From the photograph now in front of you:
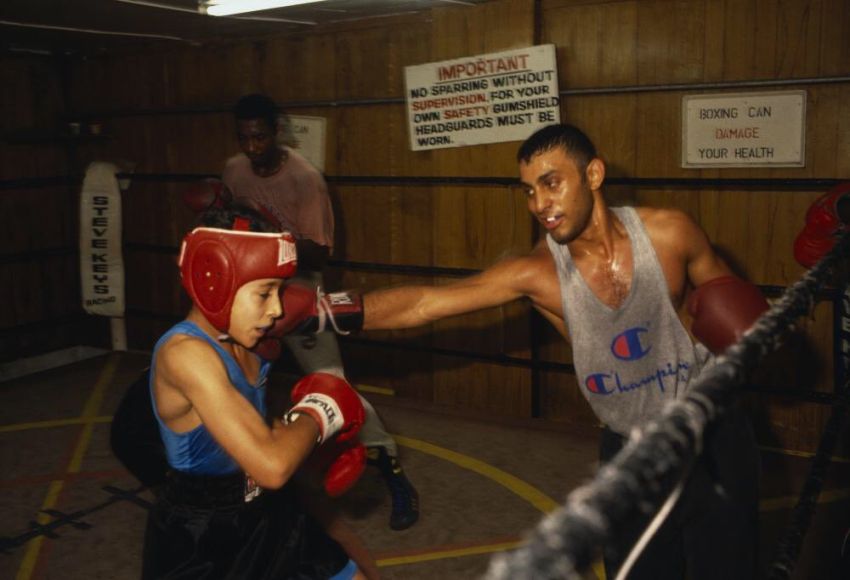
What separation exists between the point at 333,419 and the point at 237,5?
10.7ft

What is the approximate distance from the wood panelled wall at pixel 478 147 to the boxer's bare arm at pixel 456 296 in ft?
7.90

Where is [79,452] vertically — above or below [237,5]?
below

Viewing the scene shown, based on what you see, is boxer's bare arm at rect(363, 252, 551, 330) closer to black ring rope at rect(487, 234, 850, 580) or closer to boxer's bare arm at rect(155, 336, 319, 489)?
boxer's bare arm at rect(155, 336, 319, 489)

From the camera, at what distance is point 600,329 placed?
2.39 m

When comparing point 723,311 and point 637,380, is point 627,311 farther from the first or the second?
point 723,311

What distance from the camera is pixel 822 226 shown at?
3387 millimetres

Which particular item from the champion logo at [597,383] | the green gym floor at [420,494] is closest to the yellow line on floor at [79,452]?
the green gym floor at [420,494]

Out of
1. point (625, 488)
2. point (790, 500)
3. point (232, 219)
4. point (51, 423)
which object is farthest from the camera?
point (51, 423)

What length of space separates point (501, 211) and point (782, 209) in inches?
65.9

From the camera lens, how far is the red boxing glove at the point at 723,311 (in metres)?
1.85

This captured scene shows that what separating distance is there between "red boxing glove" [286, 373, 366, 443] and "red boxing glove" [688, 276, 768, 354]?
0.90m

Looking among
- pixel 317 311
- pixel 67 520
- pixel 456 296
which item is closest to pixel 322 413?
pixel 317 311

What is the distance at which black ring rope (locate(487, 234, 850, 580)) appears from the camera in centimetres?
57

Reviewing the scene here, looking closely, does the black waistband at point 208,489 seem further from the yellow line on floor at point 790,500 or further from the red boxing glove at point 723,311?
the yellow line on floor at point 790,500
